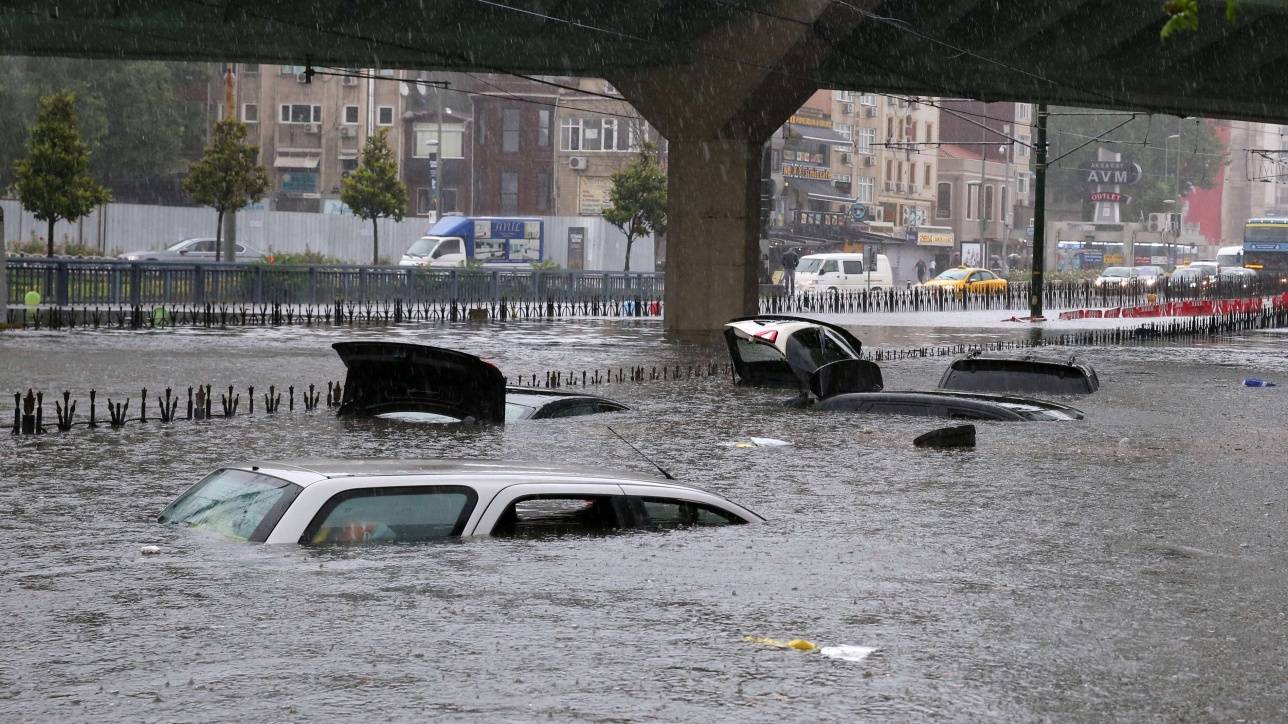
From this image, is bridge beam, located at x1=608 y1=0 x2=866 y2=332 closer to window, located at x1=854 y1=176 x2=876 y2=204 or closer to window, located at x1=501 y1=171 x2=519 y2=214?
window, located at x1=501 y1=171 x2=519 y2=214

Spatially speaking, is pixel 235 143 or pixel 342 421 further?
pixel 235 143

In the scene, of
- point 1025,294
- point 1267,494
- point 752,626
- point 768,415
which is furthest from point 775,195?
point 752,626

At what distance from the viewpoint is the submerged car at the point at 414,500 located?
972 cm

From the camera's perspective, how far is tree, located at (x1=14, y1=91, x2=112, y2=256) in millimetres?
43906

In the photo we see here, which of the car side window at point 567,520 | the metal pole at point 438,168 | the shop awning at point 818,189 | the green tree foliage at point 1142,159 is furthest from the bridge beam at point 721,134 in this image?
the green tree foliage at point 1142,159

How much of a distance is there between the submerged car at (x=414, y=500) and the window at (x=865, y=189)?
285 feet

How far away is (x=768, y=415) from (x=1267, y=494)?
7677 mm

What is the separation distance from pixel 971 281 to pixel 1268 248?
26406mm

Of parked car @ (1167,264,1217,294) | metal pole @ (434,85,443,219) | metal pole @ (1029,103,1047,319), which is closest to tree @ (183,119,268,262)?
metal pole @ (1029,103,1047,319)

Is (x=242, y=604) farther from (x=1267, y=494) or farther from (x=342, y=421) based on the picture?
(x=342, y=421)

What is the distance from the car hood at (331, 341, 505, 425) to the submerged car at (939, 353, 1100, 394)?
7362 mm

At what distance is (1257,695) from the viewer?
24.2 feet

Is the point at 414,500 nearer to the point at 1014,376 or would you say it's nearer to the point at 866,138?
the point at 1014,376

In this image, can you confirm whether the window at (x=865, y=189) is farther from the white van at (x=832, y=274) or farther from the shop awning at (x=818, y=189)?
the white van at (x=832, y=274)
